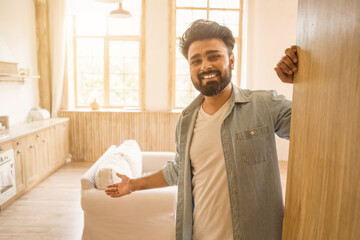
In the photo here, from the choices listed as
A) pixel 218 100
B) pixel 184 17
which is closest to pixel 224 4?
pixel 184 17

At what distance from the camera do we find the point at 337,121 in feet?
1.46

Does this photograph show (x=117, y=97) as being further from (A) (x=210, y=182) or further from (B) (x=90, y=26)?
(A) (x=210, y=182)

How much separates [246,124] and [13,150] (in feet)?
11.8

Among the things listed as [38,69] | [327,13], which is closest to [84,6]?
[38,69]

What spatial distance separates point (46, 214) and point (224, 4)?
5.43m

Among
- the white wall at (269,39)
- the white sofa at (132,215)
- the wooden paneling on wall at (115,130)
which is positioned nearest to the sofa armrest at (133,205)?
the white sofa at (132,215)

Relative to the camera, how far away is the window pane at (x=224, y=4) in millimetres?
5906

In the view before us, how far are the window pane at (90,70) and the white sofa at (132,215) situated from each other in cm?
421

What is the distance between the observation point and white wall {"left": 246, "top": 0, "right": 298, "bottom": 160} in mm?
5633

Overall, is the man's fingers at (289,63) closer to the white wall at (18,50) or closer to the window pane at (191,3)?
the white wall at (18,50)

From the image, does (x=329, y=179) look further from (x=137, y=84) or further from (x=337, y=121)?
(x=137, y=84)

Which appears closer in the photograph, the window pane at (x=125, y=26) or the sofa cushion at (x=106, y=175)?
the sofa cushion at (x=106, y=175)

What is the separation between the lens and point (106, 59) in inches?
236

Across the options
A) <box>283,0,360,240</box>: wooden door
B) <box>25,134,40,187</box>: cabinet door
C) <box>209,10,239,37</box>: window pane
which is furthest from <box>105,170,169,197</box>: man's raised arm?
<box>209,10,239,37</box>: window pane
